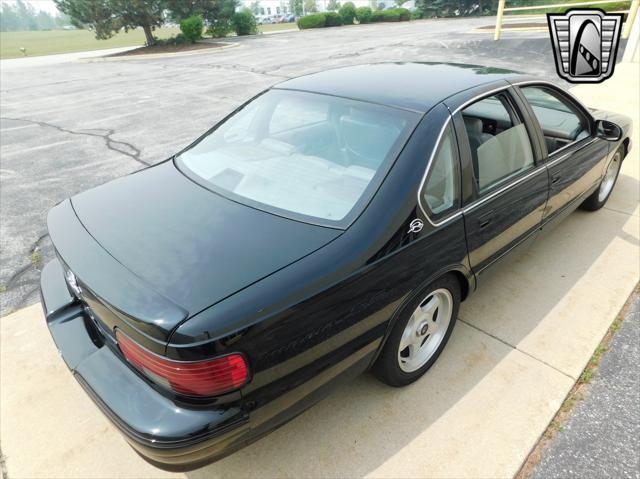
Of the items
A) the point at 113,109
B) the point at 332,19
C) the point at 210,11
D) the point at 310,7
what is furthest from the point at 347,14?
the point at 310,7

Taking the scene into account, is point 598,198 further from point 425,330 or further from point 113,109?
point 113,109

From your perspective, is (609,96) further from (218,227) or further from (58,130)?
(58,130)

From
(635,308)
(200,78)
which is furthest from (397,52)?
(635,308)

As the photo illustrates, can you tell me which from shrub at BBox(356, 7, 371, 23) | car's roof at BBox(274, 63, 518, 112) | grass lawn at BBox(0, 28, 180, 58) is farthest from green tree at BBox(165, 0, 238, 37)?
car's roof at BBox(274, 63, 518, 112)

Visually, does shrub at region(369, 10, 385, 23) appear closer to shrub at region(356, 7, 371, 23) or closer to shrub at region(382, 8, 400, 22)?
shrub at region(382, 8, 400, 22)

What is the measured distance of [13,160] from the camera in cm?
653

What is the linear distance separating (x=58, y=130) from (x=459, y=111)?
839 cm

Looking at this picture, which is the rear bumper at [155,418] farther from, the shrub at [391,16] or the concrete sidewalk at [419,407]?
the shrub at [391,16]

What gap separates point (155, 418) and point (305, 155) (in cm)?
147

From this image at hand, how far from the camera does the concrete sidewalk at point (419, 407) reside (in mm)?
2031

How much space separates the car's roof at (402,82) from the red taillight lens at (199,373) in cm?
153

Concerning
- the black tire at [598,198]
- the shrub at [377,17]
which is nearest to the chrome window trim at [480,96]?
the black tire at [598,198]

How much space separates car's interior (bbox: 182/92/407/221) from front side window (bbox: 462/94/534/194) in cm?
58

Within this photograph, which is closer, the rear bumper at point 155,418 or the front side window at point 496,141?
the rear bumper at point 155,418
